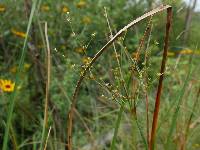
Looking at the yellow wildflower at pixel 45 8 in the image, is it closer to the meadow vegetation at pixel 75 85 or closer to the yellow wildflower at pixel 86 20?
the meadow vegetation at pixel 75 85

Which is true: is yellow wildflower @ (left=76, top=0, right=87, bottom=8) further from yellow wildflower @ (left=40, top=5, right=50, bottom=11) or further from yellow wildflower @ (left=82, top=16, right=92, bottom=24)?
yellow wildflower @ (left=40, top=5, right=50, bottom=11)

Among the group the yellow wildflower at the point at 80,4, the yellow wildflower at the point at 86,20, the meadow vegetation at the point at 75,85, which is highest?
the yellow wildflower at the point at 80,4

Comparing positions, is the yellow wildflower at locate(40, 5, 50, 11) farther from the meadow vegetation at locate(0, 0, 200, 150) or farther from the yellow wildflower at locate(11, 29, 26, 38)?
the yellow wildflower at locate(11, 29, 26, 38)

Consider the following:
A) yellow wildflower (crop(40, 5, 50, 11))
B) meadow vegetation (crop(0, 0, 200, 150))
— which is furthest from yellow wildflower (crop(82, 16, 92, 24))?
yellow wildflower (crop(40, 5, 50, 11))

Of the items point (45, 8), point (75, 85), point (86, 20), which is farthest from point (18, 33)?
point (75, 85)

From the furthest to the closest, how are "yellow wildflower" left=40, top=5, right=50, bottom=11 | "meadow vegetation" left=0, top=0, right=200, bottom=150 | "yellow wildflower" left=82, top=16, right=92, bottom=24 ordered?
"yellow wildflower" left=82, top=16, right=92, bottom=24
"yellow wildflower" left=40, top=5, right=50, bottom=11
"meadow vegetation" left=0, top=0, right=200, bottom=150

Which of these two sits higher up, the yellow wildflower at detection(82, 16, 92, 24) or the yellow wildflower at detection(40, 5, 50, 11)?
the yellow wildflower at detection(40, 5, 50, 11)

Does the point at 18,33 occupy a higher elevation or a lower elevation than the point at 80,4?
lower

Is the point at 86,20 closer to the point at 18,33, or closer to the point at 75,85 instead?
the point at 18,33

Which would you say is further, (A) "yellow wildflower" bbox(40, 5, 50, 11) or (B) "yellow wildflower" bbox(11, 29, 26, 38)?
(A) "yellow wildflower" bbox(40, 5, 50, 11)

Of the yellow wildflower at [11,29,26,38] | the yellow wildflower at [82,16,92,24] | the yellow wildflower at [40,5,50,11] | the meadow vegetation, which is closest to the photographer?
the meadow vegetation

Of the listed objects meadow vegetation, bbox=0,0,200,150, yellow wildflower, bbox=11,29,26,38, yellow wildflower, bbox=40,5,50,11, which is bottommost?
meadow vegetation, bbox=0,0,200,150

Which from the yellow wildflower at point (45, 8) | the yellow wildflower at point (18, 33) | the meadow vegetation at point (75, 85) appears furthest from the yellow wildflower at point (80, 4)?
the yellow wildflower at point (18, 33)
